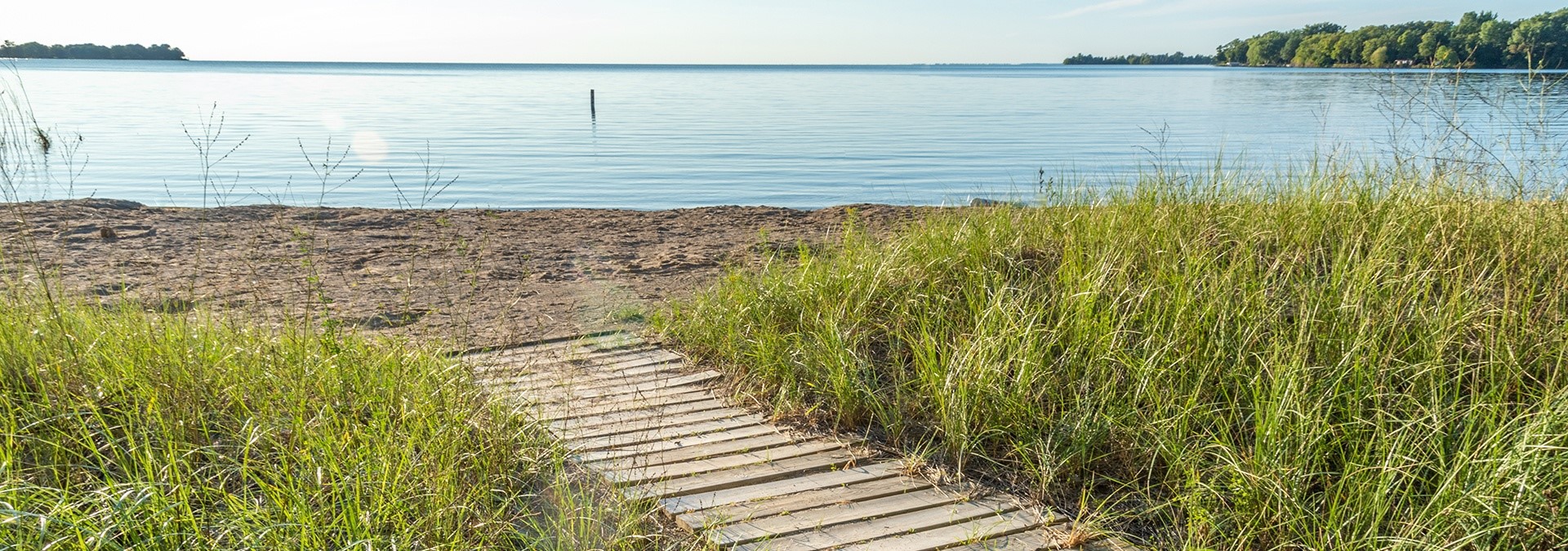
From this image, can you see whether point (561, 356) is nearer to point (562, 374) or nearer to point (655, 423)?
point (562, 374)

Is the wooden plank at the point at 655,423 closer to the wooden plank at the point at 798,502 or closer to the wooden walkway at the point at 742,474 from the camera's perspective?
the wooden walkway at the point at 742,474

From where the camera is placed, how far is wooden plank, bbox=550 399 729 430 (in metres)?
4.42

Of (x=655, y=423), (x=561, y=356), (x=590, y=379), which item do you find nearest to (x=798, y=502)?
(x=655, y=423)

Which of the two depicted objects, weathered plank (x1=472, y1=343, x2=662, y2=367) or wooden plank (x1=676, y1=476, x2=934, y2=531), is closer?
wooden plank (x1=676, y1=476, x2=934, y2=531)

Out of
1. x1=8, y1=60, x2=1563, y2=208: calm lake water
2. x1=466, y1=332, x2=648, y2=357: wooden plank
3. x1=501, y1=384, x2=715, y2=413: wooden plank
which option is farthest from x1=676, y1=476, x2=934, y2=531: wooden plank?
x1=8, y1=60, x2=1563, y2=208: calm lake water

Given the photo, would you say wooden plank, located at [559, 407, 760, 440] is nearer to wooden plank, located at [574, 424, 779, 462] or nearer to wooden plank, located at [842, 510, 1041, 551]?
wooden plank, located at [574, 424, 779, 462]

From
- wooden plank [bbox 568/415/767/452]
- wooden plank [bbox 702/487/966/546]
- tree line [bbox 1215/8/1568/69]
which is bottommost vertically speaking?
wooden plank [bbox 702/487/966/546]

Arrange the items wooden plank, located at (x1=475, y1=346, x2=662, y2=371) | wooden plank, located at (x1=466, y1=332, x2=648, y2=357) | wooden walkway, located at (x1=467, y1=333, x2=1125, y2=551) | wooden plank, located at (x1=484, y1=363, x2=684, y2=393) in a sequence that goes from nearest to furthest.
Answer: wooden walkway, located at (x1=467, y1=333, x2=1125, y2=551) < wooden plank, located at (x1=484, y1=363, x2=684, y2=393) < wooden plank, located at (x1=475, y1=346, x2=662, y2=371) < wooden plank, located at (x1=466, y1=332, x2=648, y2=357)

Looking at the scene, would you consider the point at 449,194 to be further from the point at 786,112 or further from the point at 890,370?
the point at 786,112

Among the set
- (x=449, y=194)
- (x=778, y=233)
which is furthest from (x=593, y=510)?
(x=449, y=194)

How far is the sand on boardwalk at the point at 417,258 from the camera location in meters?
6.34

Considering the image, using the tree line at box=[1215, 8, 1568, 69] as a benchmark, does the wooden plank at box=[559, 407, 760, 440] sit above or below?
below

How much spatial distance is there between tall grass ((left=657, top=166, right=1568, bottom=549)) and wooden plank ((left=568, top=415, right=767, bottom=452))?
259 mm

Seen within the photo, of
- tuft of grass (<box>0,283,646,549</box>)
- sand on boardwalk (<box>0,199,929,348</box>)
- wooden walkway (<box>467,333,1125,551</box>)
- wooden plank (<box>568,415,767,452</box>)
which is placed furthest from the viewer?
sand on boardwalk (<box>0,199,929,348</box>)
